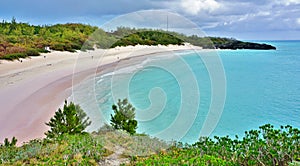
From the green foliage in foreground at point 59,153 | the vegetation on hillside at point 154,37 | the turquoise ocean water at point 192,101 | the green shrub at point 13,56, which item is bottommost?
the turquoise ocean water at point 192,101

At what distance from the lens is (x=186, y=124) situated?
25.8 feet

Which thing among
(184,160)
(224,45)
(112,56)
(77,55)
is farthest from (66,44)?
(224,45)

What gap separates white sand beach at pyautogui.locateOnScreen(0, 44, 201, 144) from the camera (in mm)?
11409

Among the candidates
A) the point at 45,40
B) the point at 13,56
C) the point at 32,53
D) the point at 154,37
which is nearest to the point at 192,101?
the point at 154,37

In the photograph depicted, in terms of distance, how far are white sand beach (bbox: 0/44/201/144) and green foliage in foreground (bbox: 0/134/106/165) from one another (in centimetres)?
416

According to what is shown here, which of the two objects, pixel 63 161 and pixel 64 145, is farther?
pixel 64 145

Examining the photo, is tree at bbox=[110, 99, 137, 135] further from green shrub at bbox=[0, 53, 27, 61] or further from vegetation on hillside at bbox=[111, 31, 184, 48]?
green shrub at bbox=[0, 53, 27, 61]

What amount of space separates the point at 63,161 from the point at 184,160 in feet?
6.56

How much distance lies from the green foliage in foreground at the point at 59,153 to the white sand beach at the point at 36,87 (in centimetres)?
416

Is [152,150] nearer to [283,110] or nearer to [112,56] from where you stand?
[283,110]

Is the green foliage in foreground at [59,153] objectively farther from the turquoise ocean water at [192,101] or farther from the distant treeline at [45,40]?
the distant treeline at [45,40]

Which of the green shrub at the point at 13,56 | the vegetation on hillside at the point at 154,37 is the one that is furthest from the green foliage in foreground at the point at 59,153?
the green shrub at the point at 13,56

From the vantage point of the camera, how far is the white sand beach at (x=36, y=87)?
11.4 meters

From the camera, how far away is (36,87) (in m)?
18.5
